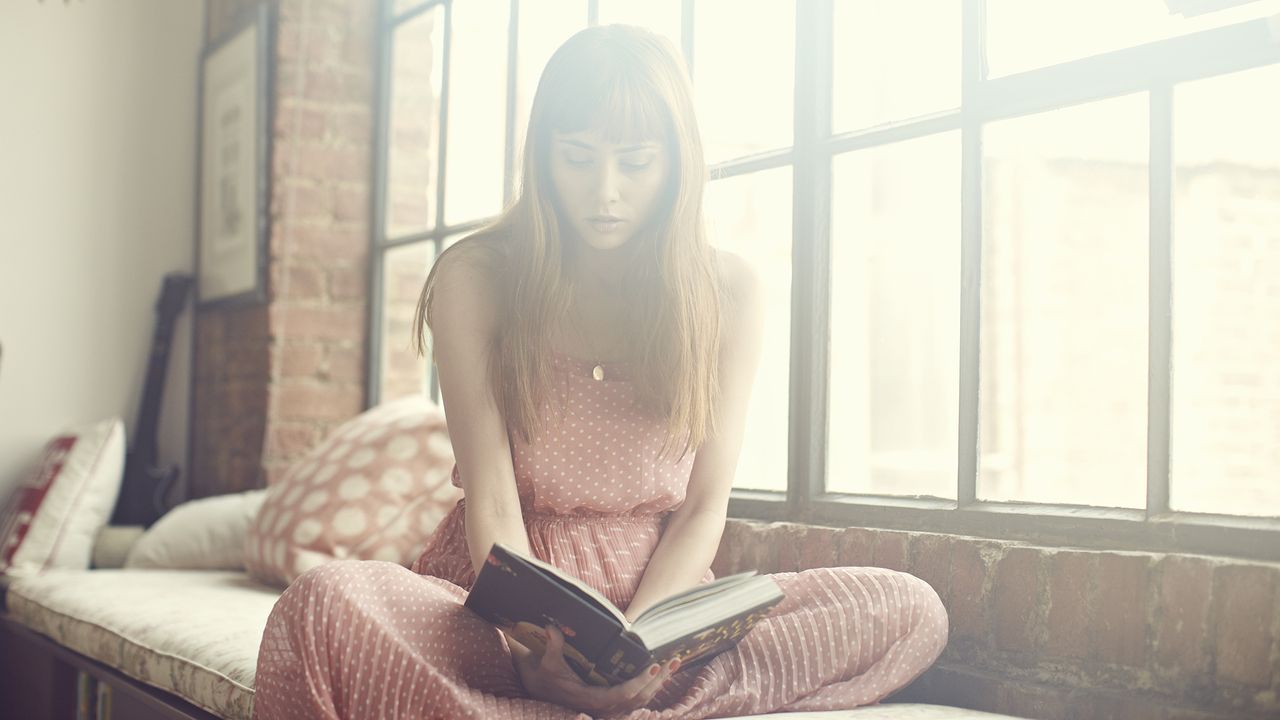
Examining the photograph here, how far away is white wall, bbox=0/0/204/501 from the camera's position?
12.1 ft

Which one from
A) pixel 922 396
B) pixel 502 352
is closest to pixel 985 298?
pixel 502 352

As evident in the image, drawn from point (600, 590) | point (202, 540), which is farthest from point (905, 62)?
point (202, 540)

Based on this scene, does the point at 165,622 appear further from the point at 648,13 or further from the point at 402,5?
the point at 402,5

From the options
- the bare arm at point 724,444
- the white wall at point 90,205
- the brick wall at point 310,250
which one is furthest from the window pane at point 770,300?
the white wall at point 90,205

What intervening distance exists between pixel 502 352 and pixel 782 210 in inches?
30.8

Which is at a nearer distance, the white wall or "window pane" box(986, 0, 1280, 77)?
"window pane" box(986, 0, 1280, 77)

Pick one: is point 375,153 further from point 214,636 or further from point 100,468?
point 214,636

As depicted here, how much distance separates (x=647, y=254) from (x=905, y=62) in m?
0.87

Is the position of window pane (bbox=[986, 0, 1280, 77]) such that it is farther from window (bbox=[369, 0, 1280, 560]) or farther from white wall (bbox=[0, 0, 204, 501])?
white wall (bbox=[0, 0, 204, 501])

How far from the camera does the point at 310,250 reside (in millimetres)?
3461

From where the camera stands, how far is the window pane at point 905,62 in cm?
200

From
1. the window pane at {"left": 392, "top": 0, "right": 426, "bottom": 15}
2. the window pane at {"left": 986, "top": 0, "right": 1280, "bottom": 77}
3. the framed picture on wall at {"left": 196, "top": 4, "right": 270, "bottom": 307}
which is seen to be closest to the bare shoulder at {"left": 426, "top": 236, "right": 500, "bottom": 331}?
the window pane at {"left": 986, "top": 0, "right": 1280, "bottom": 77}

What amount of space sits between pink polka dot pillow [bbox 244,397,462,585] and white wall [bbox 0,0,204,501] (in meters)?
1.42

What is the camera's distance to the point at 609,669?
124cm
